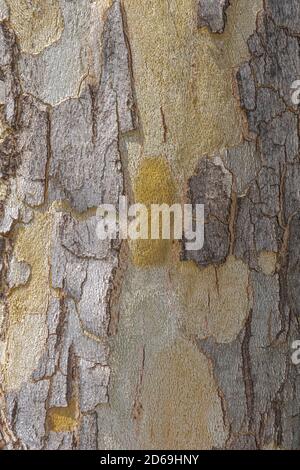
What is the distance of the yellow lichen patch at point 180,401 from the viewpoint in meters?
1.01

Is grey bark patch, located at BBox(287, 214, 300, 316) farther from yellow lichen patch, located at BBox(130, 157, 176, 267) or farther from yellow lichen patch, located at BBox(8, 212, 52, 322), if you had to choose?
yellow lichen patch, located at BBox(8, 212, 52, 322)

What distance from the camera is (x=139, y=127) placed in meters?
0.98

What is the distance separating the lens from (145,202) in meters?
0.98

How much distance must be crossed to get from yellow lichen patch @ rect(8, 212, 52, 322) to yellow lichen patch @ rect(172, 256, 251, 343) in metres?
0.20

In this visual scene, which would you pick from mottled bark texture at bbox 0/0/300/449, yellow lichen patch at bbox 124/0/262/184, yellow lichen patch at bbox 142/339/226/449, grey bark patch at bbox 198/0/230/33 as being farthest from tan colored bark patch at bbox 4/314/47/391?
grey bark patch at bbox 198/0/230/33

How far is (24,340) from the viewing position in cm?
103

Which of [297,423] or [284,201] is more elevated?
[284,201]

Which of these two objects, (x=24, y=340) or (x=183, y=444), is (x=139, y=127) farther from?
(x=183, y=444)

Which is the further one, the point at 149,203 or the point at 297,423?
the point at 297,423

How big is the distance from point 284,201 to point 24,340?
0.46m

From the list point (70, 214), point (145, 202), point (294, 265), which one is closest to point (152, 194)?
point (145, 202)

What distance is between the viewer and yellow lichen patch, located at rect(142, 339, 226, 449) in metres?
1.01

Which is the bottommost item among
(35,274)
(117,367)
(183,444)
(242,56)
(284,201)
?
(183,444)

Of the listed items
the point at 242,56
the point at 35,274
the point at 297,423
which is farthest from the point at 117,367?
the point at 242,56
